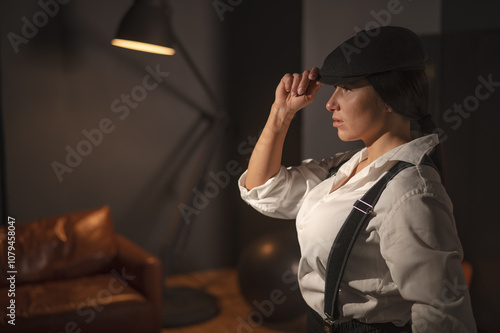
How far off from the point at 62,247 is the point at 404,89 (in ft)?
7.60

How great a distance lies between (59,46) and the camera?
3.23 m

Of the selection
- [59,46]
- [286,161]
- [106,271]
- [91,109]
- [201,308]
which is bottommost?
[201,308]

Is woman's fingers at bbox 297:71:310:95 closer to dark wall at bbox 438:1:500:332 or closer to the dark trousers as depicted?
the dark trousers

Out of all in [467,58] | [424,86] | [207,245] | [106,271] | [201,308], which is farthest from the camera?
[207,245]

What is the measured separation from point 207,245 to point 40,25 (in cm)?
212

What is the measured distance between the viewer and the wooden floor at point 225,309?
9.27 feet

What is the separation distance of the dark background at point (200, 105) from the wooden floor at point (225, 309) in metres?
0.13

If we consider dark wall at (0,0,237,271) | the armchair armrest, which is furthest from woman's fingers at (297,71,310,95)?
dark wall at (0,0,237,271)

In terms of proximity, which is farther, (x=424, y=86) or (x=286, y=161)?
(x=286, y=161)

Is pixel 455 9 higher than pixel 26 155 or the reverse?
higher

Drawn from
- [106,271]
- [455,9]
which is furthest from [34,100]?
[455,9]

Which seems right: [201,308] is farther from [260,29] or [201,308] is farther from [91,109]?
[260,29]

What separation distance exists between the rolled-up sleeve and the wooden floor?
5.33 ft

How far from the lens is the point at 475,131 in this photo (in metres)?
2.54
